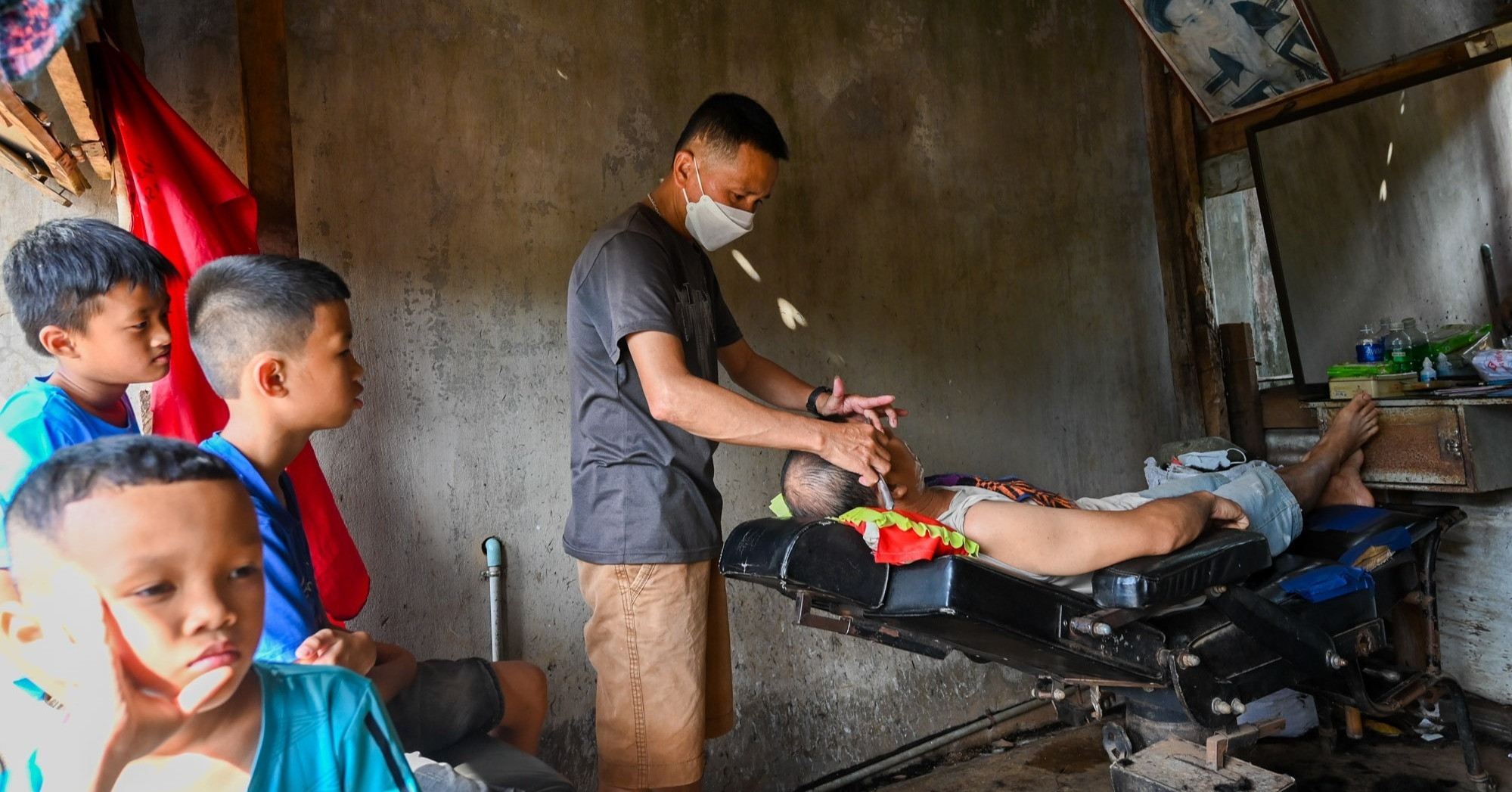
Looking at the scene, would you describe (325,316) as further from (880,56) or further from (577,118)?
(880,56)

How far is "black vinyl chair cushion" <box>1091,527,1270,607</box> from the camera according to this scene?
6.33 feet

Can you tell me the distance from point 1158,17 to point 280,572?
3.78 metres

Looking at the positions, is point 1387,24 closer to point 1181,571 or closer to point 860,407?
point 1181,571

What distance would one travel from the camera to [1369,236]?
12.0ft

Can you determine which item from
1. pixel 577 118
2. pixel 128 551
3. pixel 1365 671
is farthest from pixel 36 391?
pixel 1365 671

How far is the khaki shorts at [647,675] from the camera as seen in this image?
6.65ft

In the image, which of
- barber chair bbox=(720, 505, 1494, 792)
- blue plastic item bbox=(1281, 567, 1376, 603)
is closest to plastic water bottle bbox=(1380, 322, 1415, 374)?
barber chair bbox=(720, 505, 1494, 792)

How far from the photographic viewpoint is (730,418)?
1.91m

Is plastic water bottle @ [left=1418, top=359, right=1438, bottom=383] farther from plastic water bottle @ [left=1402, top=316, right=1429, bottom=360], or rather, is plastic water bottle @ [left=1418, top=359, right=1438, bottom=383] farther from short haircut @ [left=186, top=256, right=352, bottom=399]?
short haircut @ [left=186, top=256, right=352, bottom=399]

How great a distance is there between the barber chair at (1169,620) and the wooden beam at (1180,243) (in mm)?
1434

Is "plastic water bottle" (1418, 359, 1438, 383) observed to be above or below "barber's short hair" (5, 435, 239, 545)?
below

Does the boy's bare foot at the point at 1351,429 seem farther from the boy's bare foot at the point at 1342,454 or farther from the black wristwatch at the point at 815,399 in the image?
the black wristwatch at the point at 815,399

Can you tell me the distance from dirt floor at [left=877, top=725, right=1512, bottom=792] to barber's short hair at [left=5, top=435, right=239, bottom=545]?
2.85 metres

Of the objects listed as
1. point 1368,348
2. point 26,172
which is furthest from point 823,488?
point 1368,348
